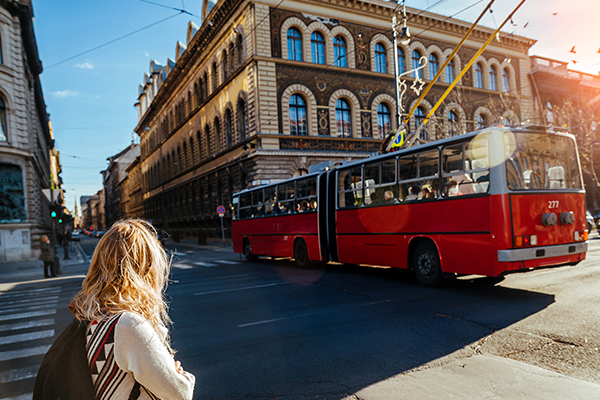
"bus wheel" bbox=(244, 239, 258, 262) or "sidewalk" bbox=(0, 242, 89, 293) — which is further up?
"bus wheel" bbox=(244, 239, 258, 262)

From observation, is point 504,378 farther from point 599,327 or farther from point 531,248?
point 531,248

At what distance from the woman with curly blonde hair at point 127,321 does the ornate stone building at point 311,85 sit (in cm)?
2632

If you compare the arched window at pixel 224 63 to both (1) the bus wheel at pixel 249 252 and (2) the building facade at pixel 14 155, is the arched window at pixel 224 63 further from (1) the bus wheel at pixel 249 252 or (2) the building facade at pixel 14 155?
(1) the bus wheel at pixel 249 252

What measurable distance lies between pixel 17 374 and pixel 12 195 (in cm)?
2452

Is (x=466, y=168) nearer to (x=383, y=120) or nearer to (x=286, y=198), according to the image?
(x=286, y=198)

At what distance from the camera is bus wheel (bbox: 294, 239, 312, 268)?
50.0 feet

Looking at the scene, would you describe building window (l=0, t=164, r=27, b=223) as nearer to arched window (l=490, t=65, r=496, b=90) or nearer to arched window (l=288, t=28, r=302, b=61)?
arched window (l=288, t=28, r=302, b=61)

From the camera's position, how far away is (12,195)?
86.2 feet

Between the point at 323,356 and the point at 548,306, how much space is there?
171 inches

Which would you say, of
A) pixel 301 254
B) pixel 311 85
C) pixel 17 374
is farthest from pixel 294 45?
pixel 17 374

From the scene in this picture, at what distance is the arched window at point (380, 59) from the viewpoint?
33000 millimetres

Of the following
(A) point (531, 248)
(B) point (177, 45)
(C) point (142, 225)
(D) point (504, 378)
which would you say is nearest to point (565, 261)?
(A) point (531, 248)

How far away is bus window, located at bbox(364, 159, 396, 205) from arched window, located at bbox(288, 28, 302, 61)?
64.9 feet

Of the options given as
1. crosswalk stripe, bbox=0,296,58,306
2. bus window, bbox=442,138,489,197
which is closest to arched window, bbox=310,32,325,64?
bus window, bbox=442,138,489,197
